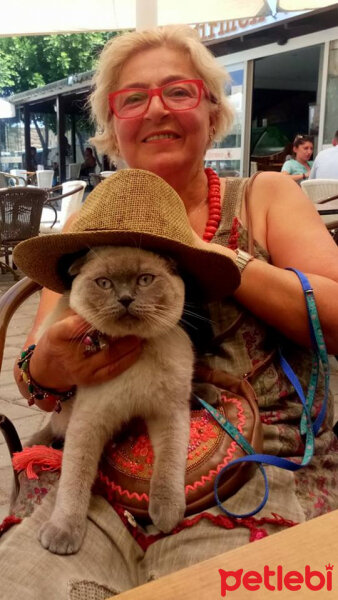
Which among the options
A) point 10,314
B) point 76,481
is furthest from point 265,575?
point 10,314

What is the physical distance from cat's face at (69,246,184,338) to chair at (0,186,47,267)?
17.2 ft

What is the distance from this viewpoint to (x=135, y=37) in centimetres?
169

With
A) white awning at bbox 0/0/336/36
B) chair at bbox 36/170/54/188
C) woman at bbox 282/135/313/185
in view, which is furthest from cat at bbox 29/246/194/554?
chair at bbox 36/170/54/188

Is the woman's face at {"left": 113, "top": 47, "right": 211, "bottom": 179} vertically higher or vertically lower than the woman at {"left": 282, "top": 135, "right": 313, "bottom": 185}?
higher

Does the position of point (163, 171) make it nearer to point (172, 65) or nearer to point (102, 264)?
point (172, 65)

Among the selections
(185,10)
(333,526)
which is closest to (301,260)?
(333,526)

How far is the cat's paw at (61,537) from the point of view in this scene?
3.77 feet

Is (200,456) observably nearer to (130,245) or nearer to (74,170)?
(130,245)

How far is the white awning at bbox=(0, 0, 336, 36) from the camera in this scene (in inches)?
151

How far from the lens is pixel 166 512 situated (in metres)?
1.20

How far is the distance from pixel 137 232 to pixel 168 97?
58 centimetres

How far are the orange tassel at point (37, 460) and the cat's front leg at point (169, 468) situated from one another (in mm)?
257

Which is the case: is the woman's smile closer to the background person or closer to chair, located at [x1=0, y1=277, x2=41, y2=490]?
chair, located at [x1=0, y1=277, x2=41, y2=490]

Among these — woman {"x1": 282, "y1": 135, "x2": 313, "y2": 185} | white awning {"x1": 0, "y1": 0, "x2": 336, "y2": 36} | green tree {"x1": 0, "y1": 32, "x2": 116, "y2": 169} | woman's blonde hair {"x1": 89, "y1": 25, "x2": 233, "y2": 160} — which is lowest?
woman {"x1": 282, "y1": 135, "x2": 313, "y2": 185}
